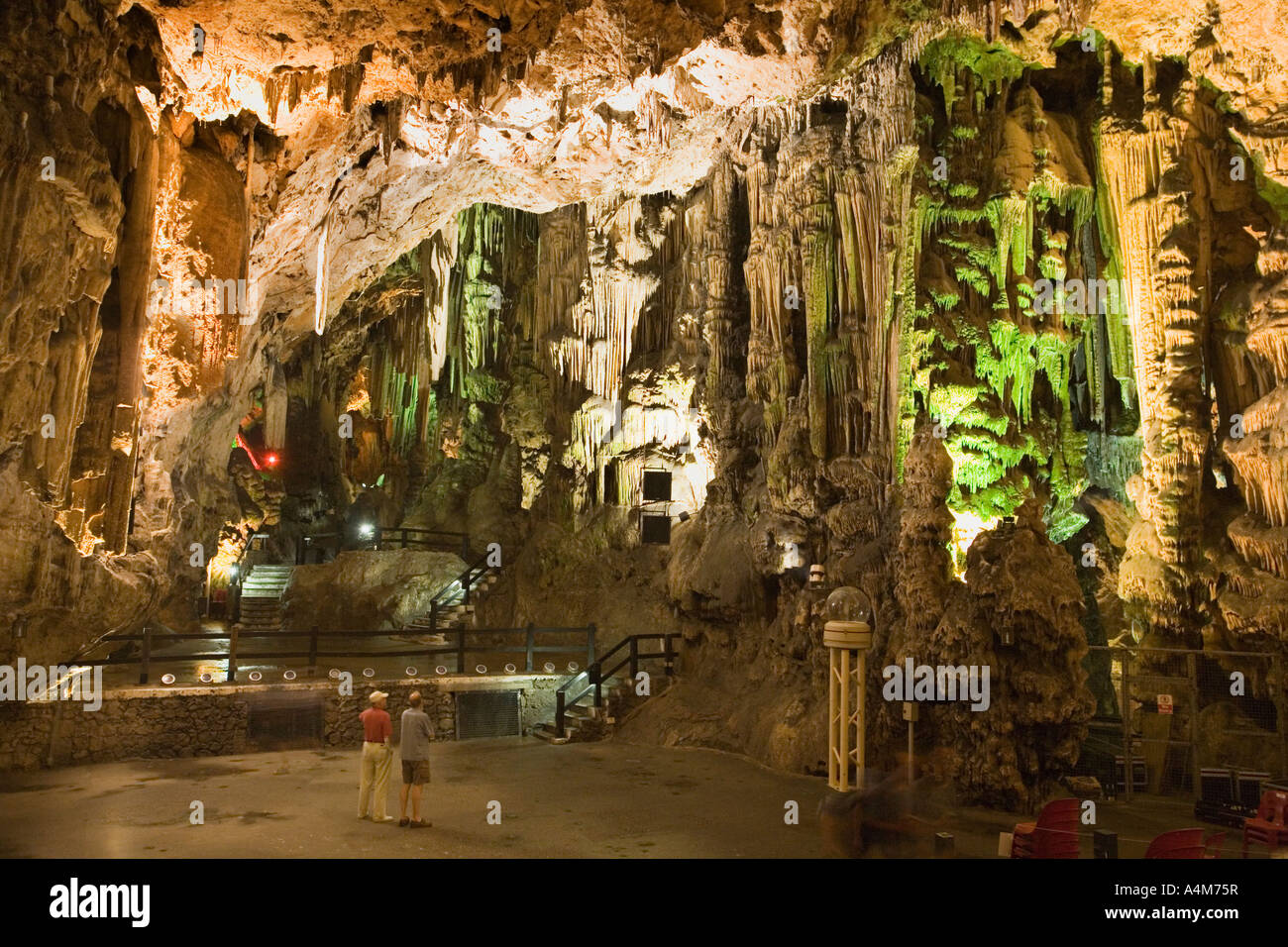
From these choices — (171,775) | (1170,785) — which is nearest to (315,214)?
(171,775)

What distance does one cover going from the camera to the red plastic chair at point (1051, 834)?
7.62m

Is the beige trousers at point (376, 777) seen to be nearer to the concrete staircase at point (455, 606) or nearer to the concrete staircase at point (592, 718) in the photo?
the concrete staircase at point (592, 718)

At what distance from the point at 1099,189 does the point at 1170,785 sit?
8881 mm

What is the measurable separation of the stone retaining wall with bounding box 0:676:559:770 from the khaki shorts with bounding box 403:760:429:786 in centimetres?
529

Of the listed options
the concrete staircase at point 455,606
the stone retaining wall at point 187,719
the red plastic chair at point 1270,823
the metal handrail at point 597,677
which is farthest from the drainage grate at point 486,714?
→ the red plastic chair at point 1270,823

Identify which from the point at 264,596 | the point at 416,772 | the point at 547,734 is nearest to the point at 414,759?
the point at 416,772

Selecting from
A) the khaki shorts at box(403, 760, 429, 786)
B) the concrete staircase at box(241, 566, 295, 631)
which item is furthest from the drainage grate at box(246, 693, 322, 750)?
the concrete staircase at box(241, 566, 295, 631)

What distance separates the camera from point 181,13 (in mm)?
8930

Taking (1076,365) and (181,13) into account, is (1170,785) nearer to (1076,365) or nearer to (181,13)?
(1076,365)

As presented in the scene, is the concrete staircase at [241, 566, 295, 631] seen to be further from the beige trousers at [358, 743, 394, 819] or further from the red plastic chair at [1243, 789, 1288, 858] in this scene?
the red plastic chair at [1243, 789, 1288, 858]

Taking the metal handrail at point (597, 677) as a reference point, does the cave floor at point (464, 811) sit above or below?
below

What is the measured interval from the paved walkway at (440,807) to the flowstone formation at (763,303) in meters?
1.73

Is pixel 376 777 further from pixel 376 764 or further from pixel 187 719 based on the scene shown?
pixel 187 719

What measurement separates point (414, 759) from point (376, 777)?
22.1 inches
